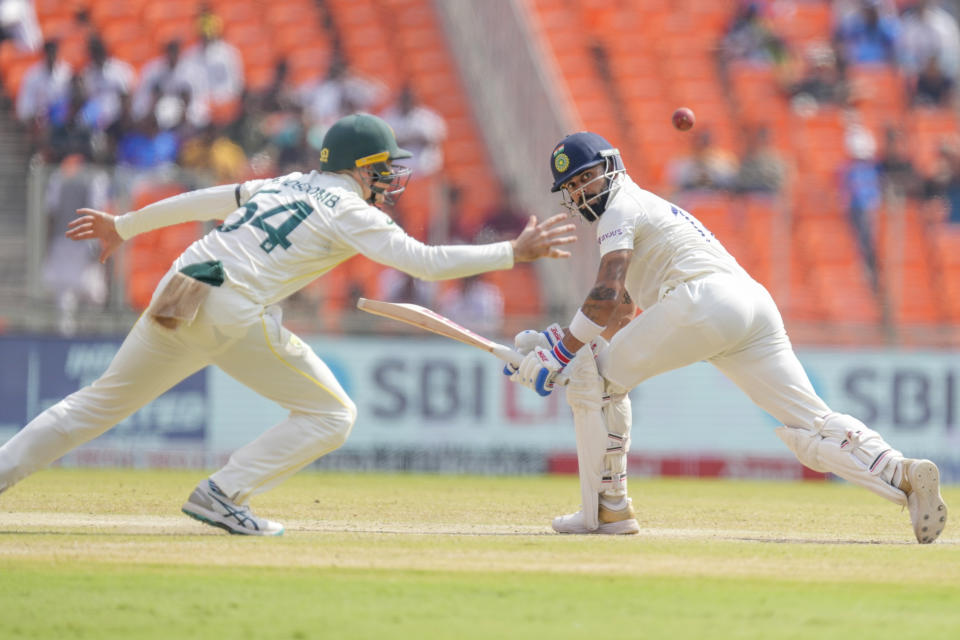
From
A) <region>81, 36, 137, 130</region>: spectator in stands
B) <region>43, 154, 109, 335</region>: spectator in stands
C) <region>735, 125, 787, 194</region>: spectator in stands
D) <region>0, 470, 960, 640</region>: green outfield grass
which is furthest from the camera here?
<region>81, 36, 137, 130</region>: spectator in stands

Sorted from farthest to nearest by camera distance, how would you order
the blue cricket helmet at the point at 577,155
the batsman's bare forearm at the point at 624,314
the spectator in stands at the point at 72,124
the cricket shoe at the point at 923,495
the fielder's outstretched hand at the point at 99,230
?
the spectator in stands at the point at 72,124, the batsman's bare forearm at the point at 624,314, the fielder's outstretched hand at the point at 99,230, the blue cricket helmet at the point at 577,155, the cricket shoe at the point at 923,495

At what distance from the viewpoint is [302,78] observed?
832 inches

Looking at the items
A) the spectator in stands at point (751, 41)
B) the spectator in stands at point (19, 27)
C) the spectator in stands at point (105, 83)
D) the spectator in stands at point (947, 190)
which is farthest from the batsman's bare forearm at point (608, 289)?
the spectator in stands at point (19, 27)

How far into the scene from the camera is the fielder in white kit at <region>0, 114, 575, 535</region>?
7.98 metres

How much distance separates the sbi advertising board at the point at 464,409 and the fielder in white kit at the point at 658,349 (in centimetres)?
710

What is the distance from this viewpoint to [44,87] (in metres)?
19.0

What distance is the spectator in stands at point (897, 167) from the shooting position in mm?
18375

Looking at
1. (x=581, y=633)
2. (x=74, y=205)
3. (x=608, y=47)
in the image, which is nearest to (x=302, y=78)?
(x=608, y=47)

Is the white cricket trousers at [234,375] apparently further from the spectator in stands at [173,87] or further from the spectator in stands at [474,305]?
the spectator in stands at [173,87]

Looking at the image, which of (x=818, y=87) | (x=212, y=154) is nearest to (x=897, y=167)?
(x=818, y=87)

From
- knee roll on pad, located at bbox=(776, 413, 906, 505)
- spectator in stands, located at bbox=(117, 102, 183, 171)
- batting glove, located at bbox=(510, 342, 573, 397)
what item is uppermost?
spectator in stands, located at bbox=(117, 102, 183, 171)

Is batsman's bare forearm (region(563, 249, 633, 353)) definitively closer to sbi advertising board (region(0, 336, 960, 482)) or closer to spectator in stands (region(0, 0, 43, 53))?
sbi advertising board (region(0, 336, 960, 482))

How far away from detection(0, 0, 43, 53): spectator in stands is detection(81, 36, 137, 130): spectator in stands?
5.97 ft

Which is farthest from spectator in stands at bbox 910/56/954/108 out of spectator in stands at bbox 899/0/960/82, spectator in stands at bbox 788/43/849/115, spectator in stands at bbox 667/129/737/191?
spectator in stands at bbox 667/129/737/191
